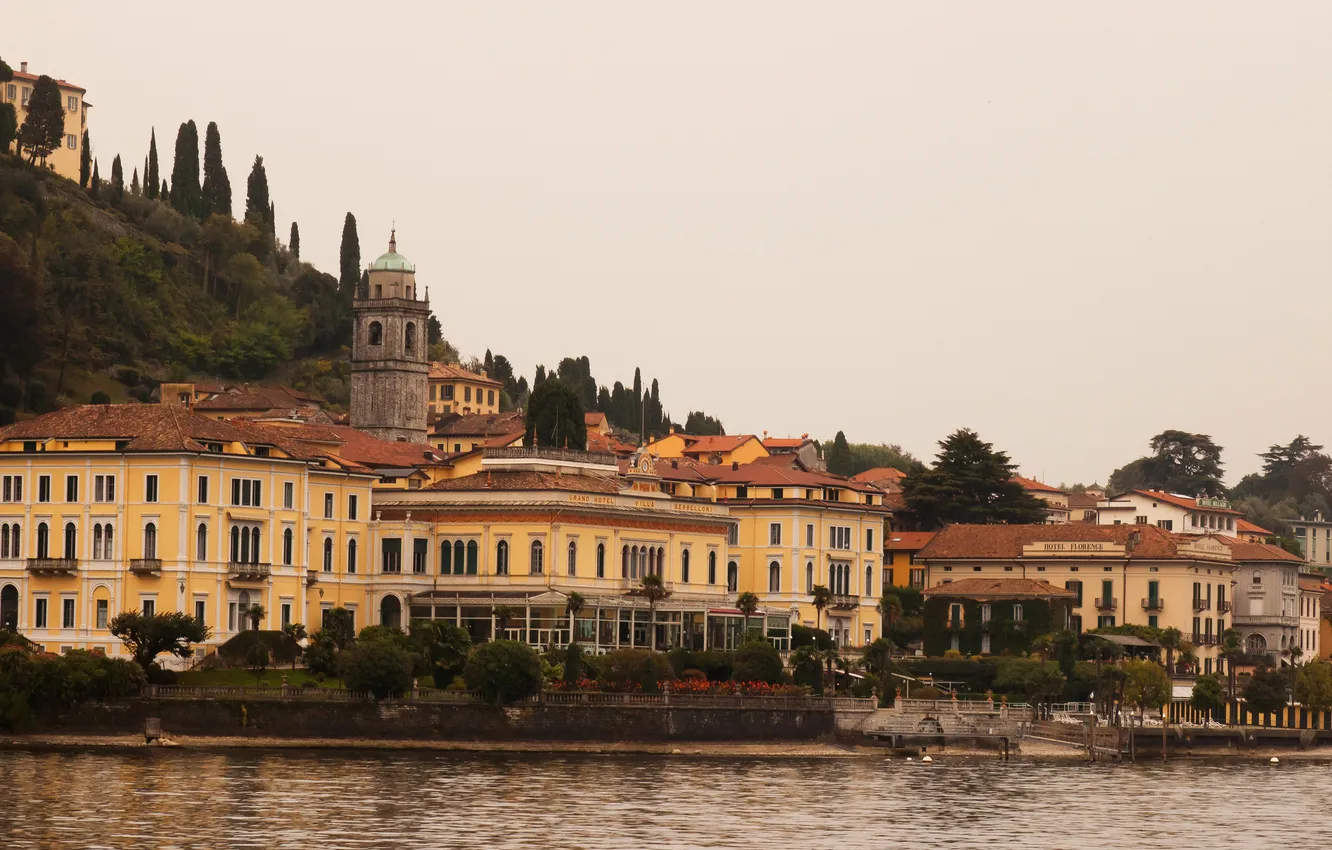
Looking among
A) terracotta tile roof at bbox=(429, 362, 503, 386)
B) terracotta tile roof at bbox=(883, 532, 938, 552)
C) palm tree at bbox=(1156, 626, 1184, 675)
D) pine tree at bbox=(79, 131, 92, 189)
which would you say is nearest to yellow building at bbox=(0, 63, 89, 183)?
pine tree at bbox=(79, 131, 92, 189)

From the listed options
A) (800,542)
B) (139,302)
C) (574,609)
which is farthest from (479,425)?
(574,609)

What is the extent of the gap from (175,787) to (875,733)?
34.3m

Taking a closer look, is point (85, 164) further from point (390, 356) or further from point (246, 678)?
point (246, 678)

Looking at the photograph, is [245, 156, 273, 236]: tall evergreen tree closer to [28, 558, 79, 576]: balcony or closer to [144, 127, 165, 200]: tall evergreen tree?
[144, 127, 165, 200]: tall evergreen tree

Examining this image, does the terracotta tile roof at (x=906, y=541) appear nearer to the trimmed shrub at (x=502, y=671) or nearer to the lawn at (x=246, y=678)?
the trimmed shrub at (x=502, y=671)

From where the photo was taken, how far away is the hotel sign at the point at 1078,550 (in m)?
139

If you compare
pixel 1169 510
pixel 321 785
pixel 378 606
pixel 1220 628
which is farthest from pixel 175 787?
pixel 1169 510

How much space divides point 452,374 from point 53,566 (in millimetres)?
Result: 86670

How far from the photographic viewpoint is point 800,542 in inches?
4985

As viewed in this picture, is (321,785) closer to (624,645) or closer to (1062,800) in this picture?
(1062,800)

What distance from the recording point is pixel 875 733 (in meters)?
106

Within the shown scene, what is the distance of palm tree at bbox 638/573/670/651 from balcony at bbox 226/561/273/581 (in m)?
16.3

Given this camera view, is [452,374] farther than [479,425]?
Yes

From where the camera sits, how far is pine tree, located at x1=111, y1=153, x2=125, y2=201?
590 ft
